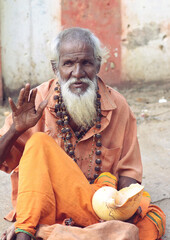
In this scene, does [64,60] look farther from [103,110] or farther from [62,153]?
[62,153]

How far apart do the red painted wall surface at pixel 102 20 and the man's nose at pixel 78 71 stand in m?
3.72

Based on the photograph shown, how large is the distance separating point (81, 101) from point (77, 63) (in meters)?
0.30

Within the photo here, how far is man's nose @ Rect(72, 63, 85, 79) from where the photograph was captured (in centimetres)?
309

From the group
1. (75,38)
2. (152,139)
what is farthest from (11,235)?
(152,139)

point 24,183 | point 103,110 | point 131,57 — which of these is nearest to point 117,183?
point 103,110

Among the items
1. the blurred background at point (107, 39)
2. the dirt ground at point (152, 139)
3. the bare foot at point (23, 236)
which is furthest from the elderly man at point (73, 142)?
the blurred background at point (107, 39)

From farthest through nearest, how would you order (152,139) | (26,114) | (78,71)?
(152,139)
(78,71)
(26,114)

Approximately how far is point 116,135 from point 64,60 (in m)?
0.74

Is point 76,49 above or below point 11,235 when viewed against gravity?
above

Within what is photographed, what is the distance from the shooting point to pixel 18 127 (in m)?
2.84

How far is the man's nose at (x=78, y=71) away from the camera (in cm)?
309

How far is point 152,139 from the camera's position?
17.2 feet

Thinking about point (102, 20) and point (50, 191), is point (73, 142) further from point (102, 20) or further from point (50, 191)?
point (102, 20)

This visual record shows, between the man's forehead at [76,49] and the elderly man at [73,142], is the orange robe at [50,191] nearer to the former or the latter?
the elderly man at [73,142]
